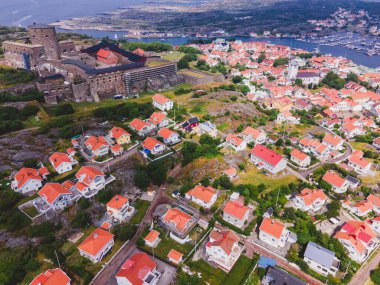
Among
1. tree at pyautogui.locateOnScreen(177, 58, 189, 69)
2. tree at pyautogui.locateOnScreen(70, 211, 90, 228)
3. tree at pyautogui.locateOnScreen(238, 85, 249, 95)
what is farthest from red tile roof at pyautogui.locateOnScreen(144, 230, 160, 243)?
tree at pyautogui.locateOnScreen(177, 58, 189, 69)

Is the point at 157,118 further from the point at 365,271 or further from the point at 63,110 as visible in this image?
the point at 365,271

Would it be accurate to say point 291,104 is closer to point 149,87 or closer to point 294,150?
point 294,150

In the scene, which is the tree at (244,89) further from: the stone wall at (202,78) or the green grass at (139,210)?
the green grass at (139,210)

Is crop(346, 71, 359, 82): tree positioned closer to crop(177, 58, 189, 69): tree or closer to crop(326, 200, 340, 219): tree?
crop(177, 58, 189, 69): tree

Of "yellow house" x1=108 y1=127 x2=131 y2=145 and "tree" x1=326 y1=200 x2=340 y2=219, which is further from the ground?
"yellow house" x1=108 y1=127 x2=131 y2=145

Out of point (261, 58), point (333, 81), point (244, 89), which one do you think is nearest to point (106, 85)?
point (244, 89)

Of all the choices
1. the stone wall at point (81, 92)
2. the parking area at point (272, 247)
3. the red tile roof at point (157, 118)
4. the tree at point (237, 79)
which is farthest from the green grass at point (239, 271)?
the tree at point (237, 79)
